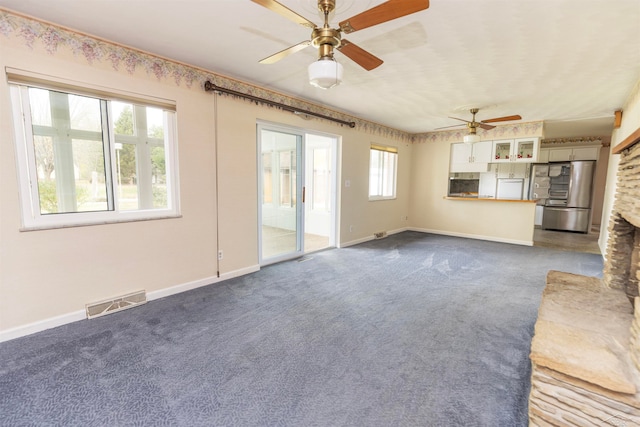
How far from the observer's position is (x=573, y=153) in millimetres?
7320

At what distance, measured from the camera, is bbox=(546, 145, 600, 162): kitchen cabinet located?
279 inches

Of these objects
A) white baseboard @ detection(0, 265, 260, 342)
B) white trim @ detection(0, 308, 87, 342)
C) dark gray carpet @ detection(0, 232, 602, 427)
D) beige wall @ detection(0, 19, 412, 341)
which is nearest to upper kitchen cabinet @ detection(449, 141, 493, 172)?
dark gray carpet @ detection(0, 232, 602, 427)

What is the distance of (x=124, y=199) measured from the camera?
2906 mm

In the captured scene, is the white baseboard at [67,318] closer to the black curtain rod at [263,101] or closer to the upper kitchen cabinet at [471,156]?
the black curtain rod at [263,101]

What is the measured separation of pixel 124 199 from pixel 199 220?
2.47 feet

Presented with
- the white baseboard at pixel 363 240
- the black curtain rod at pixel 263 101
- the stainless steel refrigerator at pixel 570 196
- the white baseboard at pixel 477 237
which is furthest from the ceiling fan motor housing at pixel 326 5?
the stainless steel refrigerator at pixel 570 196

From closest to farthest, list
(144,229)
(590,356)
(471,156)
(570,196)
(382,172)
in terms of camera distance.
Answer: (590,356)
(144,229)
(471,156)
(382,172)
(570,196)

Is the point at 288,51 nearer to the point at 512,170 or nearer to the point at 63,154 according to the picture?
the point at 63,154

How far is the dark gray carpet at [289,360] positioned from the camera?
1.61 meters

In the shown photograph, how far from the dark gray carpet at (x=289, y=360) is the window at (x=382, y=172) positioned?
10.4 ft

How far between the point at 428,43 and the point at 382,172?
419cm

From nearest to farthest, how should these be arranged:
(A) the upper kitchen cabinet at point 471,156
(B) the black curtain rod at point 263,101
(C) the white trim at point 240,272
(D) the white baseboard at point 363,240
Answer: (B) the black curtain rod at point 263,101, (C) the white trim at point 240,272, (D) the white baseboard at point 363,240, (A) the upper kitchen cabinet at point 471,156

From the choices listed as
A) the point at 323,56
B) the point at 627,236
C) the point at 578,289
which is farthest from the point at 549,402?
the point at 323,56

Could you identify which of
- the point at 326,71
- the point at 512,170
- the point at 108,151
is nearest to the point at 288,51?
the point at 326,71
